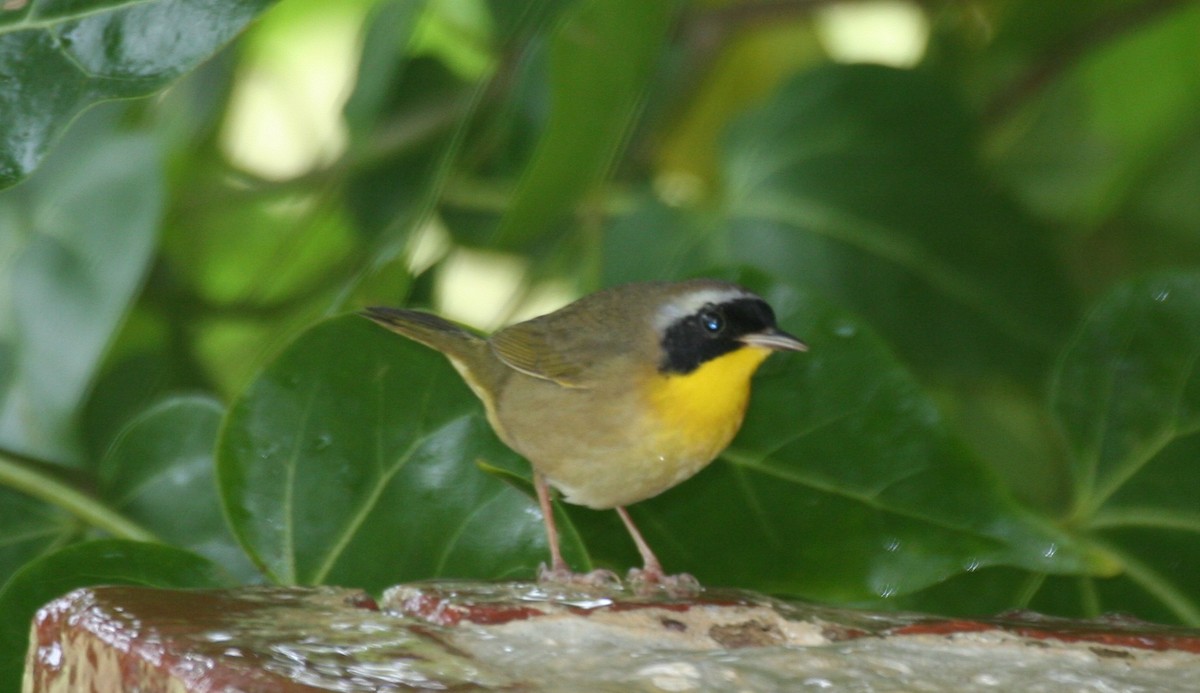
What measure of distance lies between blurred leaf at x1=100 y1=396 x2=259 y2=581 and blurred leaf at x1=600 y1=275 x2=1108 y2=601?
41 cm

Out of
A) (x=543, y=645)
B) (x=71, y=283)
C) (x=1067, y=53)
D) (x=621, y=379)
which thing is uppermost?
(x=1067, y=53)

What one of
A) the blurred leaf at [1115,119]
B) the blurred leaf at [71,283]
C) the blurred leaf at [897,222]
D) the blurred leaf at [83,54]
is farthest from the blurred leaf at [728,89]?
the blurred leaf at [83,54]

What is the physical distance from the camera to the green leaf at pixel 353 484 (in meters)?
1.13

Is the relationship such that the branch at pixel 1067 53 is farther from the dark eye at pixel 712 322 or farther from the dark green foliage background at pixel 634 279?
the dark eye at pixel 712 322

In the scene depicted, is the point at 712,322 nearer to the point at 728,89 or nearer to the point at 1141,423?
the point at 1141,423

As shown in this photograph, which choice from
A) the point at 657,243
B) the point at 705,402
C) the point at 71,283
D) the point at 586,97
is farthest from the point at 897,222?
the point at 71,283

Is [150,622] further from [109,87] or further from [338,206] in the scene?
[338,206]

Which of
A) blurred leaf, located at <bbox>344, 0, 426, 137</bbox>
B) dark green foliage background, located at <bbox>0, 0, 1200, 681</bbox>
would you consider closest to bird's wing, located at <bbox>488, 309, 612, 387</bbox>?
dark green foliage background, located at <bbox>0, 0, 1200, 681</bbox>

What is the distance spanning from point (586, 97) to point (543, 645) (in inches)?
29.5

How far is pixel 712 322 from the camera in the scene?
1.27 m

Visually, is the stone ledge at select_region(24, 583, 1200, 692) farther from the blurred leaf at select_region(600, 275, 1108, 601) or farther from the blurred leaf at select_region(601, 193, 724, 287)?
the blurred leaf at select_region(601, 193, 724, 287)

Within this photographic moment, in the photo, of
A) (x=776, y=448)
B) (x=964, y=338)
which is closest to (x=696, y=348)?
(x=776, y=448)

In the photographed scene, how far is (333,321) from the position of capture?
113 centimetres

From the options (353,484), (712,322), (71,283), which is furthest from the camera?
(71,283)
